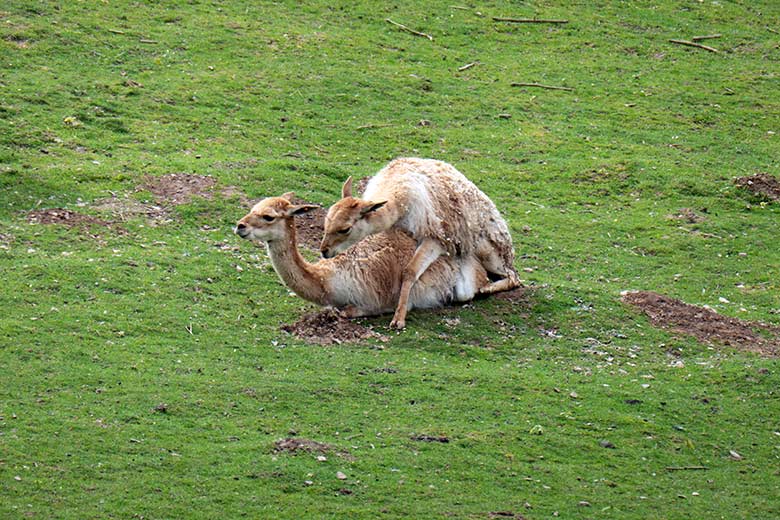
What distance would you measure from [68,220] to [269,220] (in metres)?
2.69

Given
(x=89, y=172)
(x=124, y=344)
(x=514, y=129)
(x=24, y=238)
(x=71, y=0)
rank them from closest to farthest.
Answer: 1. (x=124, y=344)
2. (x=24, y=238)
3. (x=89, y=172)
4. (x=514, y=129)
5. (x=71, y=0)

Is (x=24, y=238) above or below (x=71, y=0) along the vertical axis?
below

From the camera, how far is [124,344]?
9594 mm

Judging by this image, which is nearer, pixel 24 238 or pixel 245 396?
pixel 245 396

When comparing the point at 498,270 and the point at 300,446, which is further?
the point at 498,270

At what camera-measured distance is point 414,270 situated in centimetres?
1082

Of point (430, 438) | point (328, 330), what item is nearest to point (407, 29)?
point (328, 330)

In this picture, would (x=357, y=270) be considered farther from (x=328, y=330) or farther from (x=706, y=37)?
(x=706, y=37)

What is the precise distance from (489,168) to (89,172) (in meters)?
5.04

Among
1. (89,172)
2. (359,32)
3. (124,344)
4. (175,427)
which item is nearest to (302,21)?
(359,32)

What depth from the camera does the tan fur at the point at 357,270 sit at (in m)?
10.4

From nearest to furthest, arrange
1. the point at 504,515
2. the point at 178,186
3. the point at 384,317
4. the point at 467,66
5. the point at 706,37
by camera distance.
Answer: the point at 504,515
the point at 384,317
the point at 178,186
the point at 467,66
the point at 706,37

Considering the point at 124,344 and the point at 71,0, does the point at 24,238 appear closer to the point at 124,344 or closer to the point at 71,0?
the point at 124,344

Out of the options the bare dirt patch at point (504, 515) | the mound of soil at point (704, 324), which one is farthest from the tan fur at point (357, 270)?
the bare dirt patch at point (504, 515)
